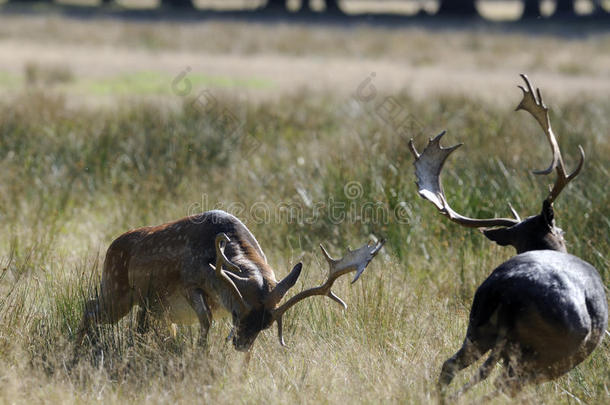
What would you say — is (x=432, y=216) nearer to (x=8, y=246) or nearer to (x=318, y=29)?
(x=8, y=246)

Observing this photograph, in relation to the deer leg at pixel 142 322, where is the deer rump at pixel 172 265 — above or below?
above

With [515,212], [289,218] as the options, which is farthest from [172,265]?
[289,218]

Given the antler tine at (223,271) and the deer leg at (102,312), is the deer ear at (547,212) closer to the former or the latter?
the antler tine at (223,271)

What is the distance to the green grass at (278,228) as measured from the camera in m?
4.37

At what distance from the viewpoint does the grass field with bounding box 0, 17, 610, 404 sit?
4379 millimetres

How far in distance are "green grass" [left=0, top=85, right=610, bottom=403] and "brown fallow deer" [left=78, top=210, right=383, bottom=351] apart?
0.14 metres

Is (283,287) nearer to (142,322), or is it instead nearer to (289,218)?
(142,322)

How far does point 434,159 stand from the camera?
484 cm

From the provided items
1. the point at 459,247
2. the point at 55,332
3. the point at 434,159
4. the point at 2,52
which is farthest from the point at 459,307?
the point at 2,52

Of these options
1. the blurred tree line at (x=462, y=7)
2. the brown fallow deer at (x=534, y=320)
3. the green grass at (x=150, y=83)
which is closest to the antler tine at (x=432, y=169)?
the brown fallow deer at (x=534, y=320)

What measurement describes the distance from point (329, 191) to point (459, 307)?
212 cm

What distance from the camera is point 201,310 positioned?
4.65 metres

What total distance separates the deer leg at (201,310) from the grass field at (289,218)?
78 mm

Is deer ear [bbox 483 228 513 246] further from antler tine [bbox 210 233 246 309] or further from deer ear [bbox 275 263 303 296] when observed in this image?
antler tine [bbox 210 233 246 309]
